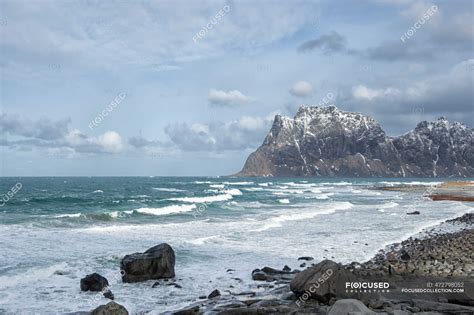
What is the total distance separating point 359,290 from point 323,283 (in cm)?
110

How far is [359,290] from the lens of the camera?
1104cm

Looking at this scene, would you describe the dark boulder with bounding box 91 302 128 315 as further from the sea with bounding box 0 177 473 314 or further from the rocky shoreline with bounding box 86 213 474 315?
the sea with bounding box 0 177 473 314

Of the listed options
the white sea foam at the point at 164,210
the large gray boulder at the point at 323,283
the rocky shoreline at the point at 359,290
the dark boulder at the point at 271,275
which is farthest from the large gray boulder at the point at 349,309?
the white sea foam at the point at 164,210

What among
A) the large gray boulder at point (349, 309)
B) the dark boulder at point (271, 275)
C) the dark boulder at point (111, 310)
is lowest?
the dark boulder at point (271, 275)

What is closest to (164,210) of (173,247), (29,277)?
(173,247)

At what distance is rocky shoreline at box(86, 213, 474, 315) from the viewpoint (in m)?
9.59

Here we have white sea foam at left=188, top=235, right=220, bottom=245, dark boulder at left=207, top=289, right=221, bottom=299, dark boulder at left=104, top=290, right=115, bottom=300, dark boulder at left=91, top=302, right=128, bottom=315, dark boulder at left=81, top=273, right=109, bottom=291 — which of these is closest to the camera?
dark boulder at left=91, top=302, right=128, bottom=315

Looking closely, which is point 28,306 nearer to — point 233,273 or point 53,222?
point 233,273

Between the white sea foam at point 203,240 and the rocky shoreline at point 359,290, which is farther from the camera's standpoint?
the white sea foam at point 203,240

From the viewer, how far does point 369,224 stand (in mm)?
29516

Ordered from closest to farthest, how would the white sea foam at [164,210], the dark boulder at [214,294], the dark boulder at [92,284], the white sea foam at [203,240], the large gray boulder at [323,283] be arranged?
the large gray boulder at [323,283] → the dark boulder at [214,294] → the dark boulder at [92,284] → the white sea foam at [203,240] → the white sea foam at [164,210]

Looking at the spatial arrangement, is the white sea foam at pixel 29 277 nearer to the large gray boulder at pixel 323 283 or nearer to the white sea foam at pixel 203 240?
the white sea foam at pixel 203 240

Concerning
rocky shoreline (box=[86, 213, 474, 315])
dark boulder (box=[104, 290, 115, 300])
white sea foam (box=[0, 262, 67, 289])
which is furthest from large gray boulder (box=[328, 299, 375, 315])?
white sea foam (box=[0, 262, 67, 289])

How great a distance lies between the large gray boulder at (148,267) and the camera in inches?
555
